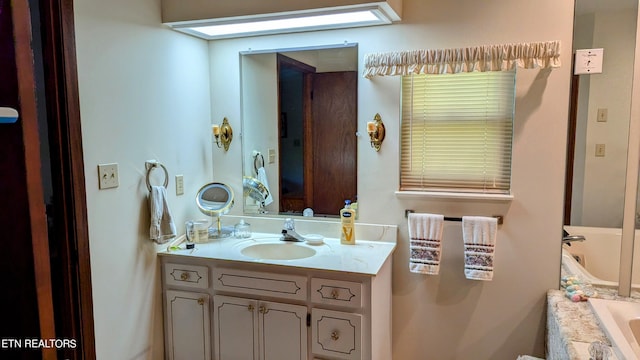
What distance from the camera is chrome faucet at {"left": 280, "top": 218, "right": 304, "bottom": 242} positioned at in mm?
2547

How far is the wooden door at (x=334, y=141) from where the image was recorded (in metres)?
2.52

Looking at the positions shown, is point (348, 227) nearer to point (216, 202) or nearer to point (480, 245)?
point (480, 245)

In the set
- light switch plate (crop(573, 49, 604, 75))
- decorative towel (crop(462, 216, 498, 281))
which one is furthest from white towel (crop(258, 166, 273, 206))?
light switch plate (crop(573, 49, 604, 75))

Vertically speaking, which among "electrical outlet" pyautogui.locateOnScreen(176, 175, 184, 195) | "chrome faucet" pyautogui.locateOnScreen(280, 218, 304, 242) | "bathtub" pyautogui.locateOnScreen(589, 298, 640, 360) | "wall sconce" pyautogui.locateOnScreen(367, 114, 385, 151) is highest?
"wall sconce" pyautogui.locateOnScreen(367, 114, 385, 151)

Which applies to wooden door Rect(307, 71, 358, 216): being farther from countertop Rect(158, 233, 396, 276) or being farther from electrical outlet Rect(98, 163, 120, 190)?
electrical outlet Rect(98, 163, 120, 190)

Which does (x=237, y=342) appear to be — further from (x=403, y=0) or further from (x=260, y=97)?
(x=403, y=0)

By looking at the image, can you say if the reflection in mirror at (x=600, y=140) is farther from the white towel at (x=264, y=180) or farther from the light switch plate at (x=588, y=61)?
the white towel at (x=264, y=180)

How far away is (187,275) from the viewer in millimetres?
2336

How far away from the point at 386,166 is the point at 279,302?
36.4 inches

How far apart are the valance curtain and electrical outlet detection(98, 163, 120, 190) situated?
132 centimetres

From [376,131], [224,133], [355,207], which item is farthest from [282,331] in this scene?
[224,133]

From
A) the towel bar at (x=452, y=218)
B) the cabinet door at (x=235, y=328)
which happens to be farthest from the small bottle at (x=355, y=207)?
the cabinet door at (x=235, y=328)

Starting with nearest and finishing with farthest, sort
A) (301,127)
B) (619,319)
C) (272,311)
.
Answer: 1. (619,319)
2. (272,311)
3. (301,127)

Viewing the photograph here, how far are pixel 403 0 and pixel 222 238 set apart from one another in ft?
5.45
